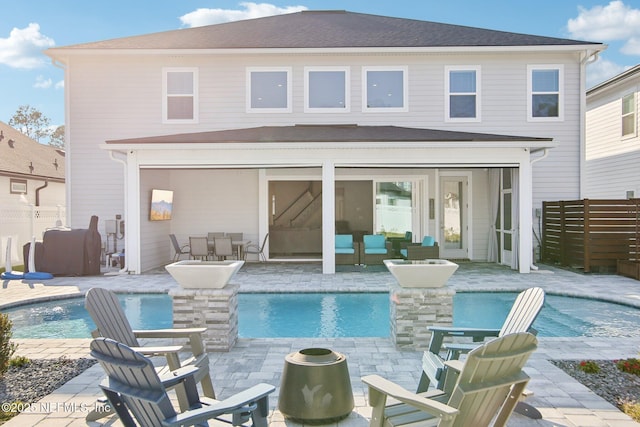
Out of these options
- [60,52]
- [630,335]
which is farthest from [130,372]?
[60,52]

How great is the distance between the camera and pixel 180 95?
14312mm

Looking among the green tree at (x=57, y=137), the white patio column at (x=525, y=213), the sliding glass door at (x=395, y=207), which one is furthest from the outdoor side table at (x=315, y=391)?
the green tree at (x=57, y=137)

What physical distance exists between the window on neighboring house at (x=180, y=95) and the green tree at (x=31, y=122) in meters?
40.1

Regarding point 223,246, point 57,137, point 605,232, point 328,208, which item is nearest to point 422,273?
point 328,208

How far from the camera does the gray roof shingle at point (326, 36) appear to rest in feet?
46.0

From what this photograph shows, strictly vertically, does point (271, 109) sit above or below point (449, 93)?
below

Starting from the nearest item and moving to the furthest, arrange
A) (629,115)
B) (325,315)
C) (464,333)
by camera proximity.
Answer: (464,333) → (325,315) → (629,115)

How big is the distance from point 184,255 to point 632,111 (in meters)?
14.3

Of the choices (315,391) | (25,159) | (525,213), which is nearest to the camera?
(315,391)

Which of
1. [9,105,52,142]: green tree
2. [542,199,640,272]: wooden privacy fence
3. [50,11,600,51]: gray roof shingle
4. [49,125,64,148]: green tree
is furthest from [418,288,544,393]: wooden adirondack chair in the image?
[9,105,52,142]: green tree

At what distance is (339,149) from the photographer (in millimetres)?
11609

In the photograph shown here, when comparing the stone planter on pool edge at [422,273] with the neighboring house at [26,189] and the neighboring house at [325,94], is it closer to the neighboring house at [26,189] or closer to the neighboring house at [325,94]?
the neighboring house at [325,94]

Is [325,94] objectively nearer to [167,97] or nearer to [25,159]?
[167,97]

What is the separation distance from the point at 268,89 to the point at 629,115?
11094 mm
